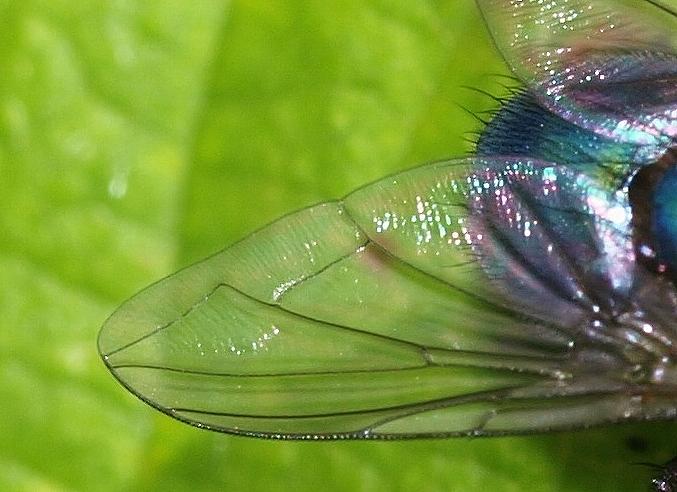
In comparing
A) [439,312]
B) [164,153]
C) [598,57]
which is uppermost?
[164,153]

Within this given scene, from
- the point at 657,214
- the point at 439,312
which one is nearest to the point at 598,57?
the point at 657,214

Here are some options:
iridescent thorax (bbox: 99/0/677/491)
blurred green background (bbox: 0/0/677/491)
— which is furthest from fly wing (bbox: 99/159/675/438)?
blurred green background (bbox: 0/0/677/491)

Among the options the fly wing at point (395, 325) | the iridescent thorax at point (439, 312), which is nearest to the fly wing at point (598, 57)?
the iridescent thorax at point (439, 312)

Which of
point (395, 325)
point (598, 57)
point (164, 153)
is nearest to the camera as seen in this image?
point (395, 325)

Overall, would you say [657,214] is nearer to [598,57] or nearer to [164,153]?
[598,57]

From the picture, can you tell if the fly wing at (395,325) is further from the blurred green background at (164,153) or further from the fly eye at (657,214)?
the blurred green background at (164,153)

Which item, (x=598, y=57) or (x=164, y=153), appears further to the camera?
(x=164, y=153)
